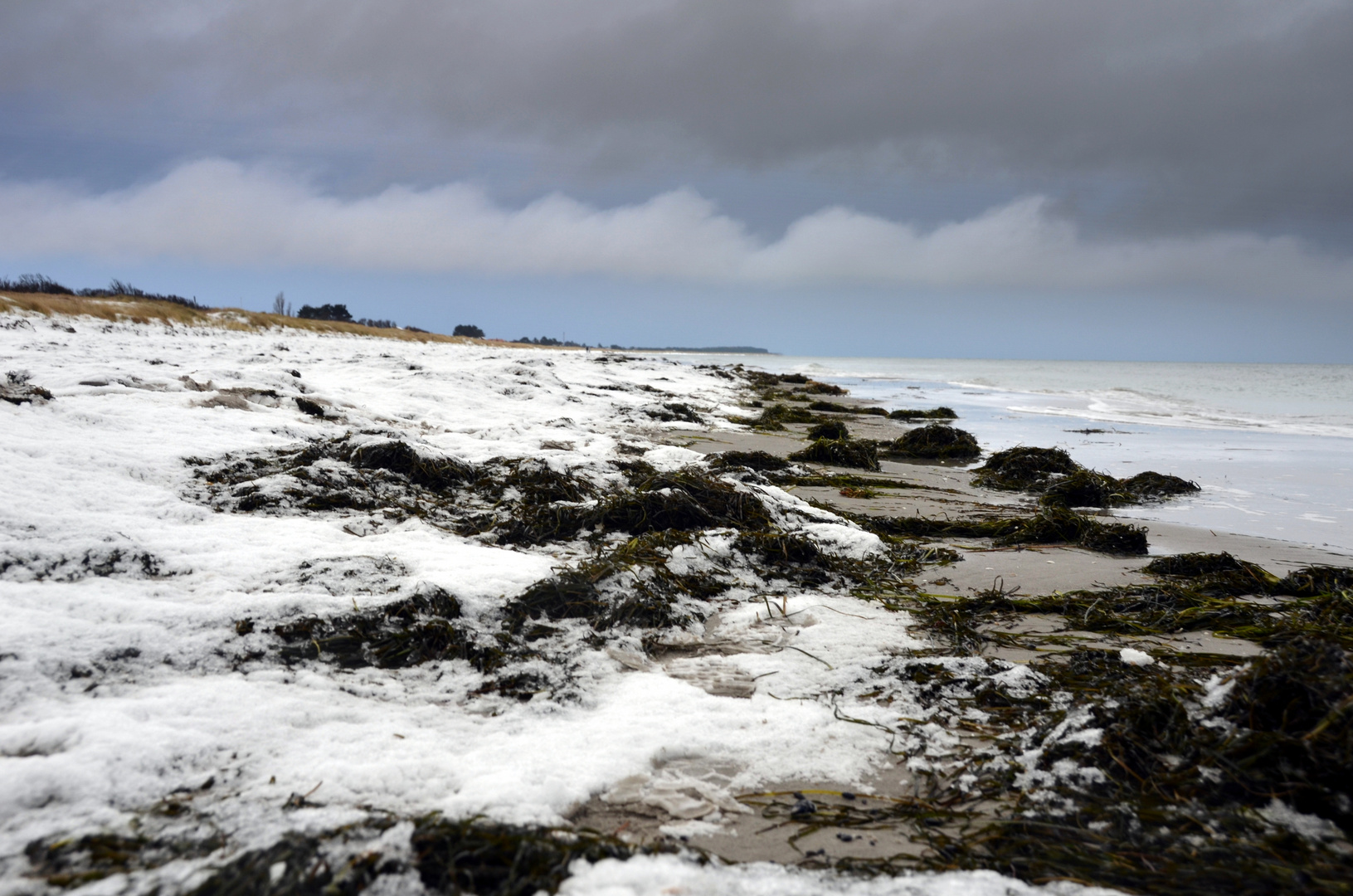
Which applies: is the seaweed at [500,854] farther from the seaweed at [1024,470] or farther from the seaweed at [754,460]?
the seaweed at [1024,470]

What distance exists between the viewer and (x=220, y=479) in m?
3.56

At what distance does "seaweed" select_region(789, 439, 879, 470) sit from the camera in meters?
6.61

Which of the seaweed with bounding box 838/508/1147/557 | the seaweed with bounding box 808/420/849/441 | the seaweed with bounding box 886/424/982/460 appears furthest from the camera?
the seaweed with bounding box 808/420/849/441

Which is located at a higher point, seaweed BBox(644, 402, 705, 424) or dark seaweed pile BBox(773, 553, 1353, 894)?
seaweed BBox(644, 402, 705, 424)

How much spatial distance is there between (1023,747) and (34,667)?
2.57 metres

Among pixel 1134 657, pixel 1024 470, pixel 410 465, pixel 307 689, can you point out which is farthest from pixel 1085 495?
pixel 307 689

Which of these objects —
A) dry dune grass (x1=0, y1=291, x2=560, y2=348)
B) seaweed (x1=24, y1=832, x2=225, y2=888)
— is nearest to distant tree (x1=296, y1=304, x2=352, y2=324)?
dry dune grass (x1=0, y1=291, x2=560, y2=348)

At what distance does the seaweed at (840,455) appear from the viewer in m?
6.61

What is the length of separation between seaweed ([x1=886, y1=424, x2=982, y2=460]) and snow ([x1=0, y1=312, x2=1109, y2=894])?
4099 millimetres

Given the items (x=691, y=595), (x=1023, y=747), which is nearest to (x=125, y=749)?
(x=691, y=595)

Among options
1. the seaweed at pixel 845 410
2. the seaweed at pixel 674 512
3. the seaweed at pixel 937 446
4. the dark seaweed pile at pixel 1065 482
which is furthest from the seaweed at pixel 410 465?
the seaweed at pixel 845 410

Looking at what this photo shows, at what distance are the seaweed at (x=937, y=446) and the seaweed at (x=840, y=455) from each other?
96cm

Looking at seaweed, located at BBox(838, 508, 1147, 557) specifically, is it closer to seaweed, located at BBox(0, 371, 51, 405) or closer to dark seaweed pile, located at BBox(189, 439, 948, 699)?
dark seaweed pile, located at BBox(189, 439, 948, 699)

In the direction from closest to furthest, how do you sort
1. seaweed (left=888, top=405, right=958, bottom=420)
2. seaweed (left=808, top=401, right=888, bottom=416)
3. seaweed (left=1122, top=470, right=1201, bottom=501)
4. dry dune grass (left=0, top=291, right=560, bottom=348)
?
seaweed (left=1122, top=470, right=1201, bottom=501) < seaweed (left=888, top=405, right=958, bottom=420) < seaweed (left=808, top=401, right=888, bottom=416) < dry dune grass (left=0, top=291, right=560, bottom=348)
